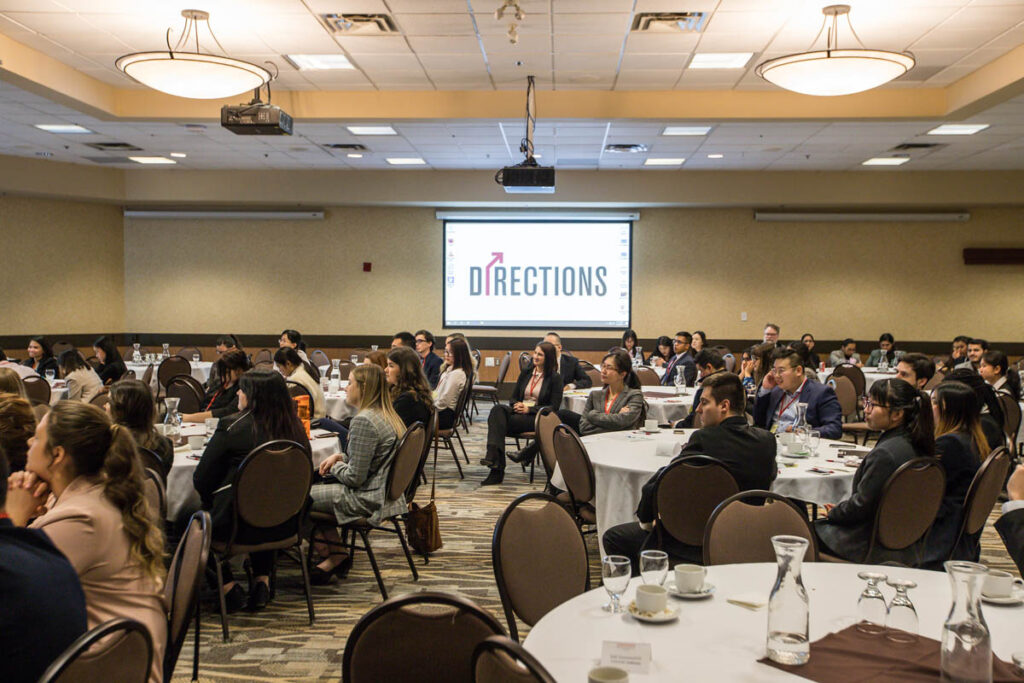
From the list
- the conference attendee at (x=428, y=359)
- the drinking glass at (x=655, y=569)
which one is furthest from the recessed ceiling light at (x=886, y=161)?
the drinking glass at (x=655, y=569)

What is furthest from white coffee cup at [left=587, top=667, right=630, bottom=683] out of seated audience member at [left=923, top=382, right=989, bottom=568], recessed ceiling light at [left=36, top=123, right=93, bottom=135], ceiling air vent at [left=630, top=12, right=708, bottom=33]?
recessed ceiling light at [left=36, top=123, right=93, bottom=135]

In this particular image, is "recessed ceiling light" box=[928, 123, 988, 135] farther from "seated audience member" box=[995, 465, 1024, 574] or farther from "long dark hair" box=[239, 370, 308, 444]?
"long dark hair" box=[239, 370, 308, 444]

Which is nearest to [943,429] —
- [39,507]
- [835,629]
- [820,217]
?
[835,629]

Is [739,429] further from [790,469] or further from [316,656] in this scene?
[316,656]

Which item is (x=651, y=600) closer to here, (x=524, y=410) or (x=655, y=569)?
(x=655, y=569)

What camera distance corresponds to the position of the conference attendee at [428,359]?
365 inches

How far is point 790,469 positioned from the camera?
4.55 m

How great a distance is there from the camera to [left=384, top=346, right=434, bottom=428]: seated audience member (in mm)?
5988

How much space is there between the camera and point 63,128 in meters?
10.5

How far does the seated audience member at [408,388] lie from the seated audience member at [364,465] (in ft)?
3.28

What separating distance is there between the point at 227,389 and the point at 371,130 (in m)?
4.94

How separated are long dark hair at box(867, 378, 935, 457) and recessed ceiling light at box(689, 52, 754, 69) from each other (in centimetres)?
476

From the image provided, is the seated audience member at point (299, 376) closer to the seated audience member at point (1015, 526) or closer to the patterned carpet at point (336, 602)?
the patterned carpet at point (336, 602)

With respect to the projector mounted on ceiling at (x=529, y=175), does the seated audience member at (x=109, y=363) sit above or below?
below
